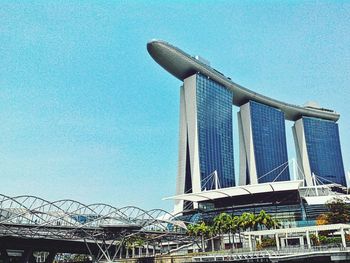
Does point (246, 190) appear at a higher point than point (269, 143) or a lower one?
lower

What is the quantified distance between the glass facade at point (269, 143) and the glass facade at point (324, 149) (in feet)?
51.5

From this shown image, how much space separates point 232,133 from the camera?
457 ft

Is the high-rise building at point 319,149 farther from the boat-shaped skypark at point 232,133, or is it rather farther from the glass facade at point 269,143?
the glass facade at point 269,143

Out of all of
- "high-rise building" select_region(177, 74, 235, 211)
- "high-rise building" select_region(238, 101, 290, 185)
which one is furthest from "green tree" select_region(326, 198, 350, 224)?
"high-rise building" select_region(238, 101, 290, 185)

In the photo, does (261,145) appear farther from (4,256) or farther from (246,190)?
(4,256)

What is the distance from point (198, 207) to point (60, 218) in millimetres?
56652

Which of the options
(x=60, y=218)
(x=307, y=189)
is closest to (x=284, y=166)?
(x=307, y=189)

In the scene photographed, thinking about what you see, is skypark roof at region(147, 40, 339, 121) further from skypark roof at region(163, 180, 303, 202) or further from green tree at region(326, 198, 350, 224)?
green tree at region(326, 198, 350, 224)

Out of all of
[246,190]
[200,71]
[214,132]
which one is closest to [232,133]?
[214,132]

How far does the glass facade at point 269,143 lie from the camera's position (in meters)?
148

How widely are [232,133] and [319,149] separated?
5218 centimetres

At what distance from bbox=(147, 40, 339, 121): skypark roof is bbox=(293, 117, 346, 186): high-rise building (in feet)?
16.3

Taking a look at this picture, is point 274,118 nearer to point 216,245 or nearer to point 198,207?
point 198,207

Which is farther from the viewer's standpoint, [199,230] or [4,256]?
[4,256]
